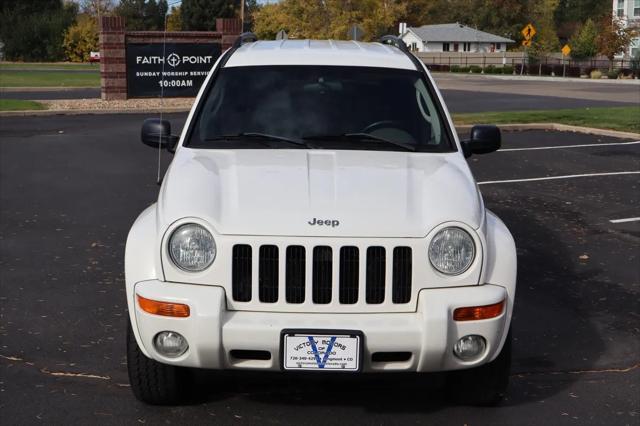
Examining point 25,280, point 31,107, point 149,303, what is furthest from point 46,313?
point 31,107

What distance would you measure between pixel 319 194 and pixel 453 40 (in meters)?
98.2

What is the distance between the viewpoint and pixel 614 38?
221 feet

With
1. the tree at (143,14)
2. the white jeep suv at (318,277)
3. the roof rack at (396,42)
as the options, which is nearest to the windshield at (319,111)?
the white jeep suv at (318,277)

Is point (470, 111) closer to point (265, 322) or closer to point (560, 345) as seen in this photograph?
point (560, 345)

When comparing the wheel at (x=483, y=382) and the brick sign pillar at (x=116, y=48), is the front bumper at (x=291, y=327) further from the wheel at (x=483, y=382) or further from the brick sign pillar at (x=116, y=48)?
the brick sign pillar at (x=116, y=48)

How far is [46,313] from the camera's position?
6562mm

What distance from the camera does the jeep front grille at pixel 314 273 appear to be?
4.37 meters

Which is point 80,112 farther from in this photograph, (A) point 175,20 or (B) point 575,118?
(A) point 175,20

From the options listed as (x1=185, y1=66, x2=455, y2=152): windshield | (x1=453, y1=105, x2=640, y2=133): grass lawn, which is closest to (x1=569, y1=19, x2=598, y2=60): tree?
(x1=453, y1=105, x2=640, y2=133): grass lawn

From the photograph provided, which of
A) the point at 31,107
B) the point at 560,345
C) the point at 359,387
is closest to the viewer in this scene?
the point at 359,387

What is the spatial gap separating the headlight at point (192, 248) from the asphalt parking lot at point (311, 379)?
2.81 ft

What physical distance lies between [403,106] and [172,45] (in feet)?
73.5

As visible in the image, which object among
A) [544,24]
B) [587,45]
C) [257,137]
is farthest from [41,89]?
[544,24]

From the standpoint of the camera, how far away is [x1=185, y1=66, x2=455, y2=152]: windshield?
5.57 m
